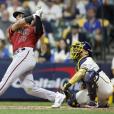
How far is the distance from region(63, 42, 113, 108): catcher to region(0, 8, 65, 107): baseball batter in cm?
45

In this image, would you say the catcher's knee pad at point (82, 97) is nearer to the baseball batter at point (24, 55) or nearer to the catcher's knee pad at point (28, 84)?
the baseball batter at point (24, 55)

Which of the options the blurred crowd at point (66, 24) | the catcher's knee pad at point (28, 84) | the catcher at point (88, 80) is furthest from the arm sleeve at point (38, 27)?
the blurred crowd at point (66, 24)

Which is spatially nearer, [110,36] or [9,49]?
[9,49]

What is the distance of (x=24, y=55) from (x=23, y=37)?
1.34ft

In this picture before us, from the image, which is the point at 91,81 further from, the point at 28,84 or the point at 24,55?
the point at 24,55

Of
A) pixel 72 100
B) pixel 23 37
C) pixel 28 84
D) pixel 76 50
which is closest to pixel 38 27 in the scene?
pixel 23 37

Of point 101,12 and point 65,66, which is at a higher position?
point 101,12

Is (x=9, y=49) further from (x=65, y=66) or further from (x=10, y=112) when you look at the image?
(x=10, y=112)

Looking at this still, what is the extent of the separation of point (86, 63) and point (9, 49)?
5.43 m

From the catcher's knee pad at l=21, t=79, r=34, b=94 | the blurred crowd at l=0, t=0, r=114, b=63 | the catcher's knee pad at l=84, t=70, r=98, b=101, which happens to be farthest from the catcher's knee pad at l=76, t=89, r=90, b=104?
the blurred crowd at l=0, t=0, r=114, b=63

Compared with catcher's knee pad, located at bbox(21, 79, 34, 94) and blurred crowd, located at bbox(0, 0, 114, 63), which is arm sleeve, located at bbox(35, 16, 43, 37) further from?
blurred crowd, located at bbox(0, 0, 114, 63)

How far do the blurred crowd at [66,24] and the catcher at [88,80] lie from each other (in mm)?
4128

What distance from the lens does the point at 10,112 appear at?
1097 cm

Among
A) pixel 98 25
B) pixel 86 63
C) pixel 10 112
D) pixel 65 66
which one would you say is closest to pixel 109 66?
pixel 65 66
